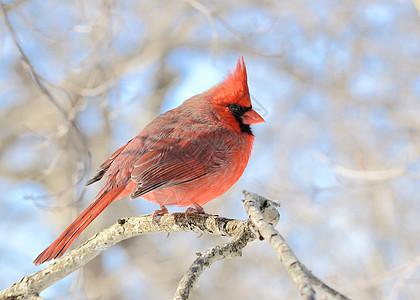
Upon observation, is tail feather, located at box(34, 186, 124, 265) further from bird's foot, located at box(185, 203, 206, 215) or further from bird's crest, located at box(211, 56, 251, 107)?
bird's crest, located at box(211, 56, 251, 107)

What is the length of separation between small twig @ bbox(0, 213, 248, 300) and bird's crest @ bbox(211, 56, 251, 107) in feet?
2.56

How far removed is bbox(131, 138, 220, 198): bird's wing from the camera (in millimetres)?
2178

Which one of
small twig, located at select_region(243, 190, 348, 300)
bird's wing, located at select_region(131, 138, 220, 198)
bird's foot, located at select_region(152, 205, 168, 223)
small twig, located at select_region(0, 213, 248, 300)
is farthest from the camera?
bird's wing, located at select_region(131, 138, 220, 198)

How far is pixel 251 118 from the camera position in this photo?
2.59 meters

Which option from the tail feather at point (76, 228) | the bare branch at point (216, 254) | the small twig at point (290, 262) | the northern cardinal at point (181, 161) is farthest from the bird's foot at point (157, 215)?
the small twig at point (290, 262)

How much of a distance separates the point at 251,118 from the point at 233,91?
165 mm

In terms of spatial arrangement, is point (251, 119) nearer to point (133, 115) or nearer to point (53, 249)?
point (53, 249)

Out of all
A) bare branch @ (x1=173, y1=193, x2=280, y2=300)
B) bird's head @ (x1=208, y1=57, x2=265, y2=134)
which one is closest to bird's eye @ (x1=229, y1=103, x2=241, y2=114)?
bird's head @ (x1=208, y1=57, x2=265, y2=134)

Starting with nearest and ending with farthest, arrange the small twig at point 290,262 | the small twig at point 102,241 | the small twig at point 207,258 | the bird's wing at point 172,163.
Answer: the small twig at point 290,262 → the small twig at point 207,258 → the small twig at point 102,241 → the bird's wing at point 172,163

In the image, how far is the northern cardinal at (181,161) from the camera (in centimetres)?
220

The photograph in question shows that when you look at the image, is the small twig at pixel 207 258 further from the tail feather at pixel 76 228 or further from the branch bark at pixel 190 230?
the tail feather at pixel 76 228

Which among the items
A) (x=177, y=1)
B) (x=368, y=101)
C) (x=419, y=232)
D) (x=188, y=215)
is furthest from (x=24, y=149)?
(x=188, y=215)

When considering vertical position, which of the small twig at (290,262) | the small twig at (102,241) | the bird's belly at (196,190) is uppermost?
the bird's belly at (196,190)

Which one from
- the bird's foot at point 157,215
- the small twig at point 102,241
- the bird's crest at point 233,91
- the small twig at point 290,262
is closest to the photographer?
the small twig at point 290,262
